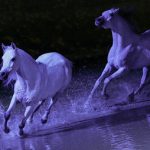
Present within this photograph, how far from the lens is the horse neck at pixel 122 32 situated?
3.68 metres

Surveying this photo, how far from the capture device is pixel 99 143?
2770 mm

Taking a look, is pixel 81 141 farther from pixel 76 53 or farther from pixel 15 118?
pixel 76 53

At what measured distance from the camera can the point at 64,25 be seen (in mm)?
5113

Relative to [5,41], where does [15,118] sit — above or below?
below

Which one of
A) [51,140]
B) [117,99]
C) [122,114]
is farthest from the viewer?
[117,99]

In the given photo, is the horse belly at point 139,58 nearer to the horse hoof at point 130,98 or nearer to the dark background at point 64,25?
the horse hoof at point 130,98

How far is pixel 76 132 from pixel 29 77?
43 centimetres

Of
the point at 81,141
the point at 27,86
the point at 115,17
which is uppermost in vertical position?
the point at 115,17

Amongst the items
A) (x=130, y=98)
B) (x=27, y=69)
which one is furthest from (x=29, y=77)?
(x=130, y=98)

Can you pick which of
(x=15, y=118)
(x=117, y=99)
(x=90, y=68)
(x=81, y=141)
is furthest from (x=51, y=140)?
(x=90, y=68)

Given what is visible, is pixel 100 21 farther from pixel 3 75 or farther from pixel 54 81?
pixel 3 75

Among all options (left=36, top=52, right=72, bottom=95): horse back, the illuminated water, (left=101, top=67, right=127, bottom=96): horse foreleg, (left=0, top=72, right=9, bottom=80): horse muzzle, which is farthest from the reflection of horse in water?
(left=0, top=72, right=9, bottom=80): horse muzzle

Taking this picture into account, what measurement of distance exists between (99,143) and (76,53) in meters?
2.38

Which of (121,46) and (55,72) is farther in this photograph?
(121,46)
